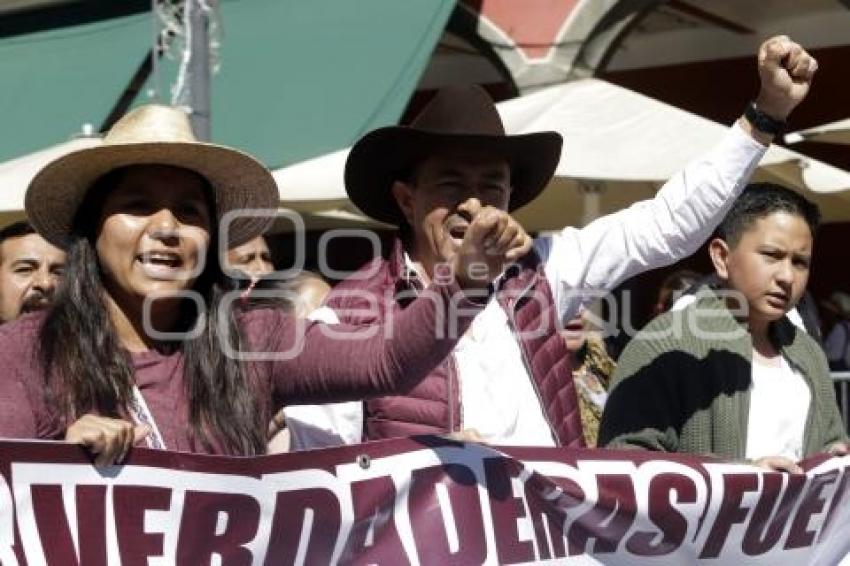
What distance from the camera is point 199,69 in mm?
8164

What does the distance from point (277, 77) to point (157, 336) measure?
911 centimetres

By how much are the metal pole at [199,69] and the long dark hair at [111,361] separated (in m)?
4.56

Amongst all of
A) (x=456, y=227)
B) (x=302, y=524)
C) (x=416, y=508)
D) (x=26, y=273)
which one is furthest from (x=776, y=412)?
(x=26, y=273)

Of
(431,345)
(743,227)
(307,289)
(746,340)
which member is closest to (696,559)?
(746,340)

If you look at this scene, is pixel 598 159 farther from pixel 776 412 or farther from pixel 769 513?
pixel 769 513

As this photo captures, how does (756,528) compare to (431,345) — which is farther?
(756,528)

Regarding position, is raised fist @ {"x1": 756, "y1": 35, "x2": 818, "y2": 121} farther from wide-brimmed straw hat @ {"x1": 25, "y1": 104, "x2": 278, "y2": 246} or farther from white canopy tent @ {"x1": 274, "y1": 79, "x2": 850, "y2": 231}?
white canopy tent @ {"x1": 274, "y1": 79, "x2": 850, "y2": 231}

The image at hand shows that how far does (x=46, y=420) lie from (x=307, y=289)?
11.4 ft

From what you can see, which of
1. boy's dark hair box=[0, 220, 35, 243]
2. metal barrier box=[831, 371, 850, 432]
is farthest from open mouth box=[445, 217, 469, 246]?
metal barrier box=[831, 371, 850, 432]

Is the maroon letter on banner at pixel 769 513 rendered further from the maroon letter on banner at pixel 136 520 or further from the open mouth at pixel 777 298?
the maroon letter on banner at pixel 136 520

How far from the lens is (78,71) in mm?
13195

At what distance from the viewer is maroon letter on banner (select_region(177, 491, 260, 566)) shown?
319 cm

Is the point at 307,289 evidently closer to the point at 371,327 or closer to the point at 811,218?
the point at 811,218

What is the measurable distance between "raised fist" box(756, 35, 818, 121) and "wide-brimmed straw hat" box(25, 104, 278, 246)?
3.75ft
